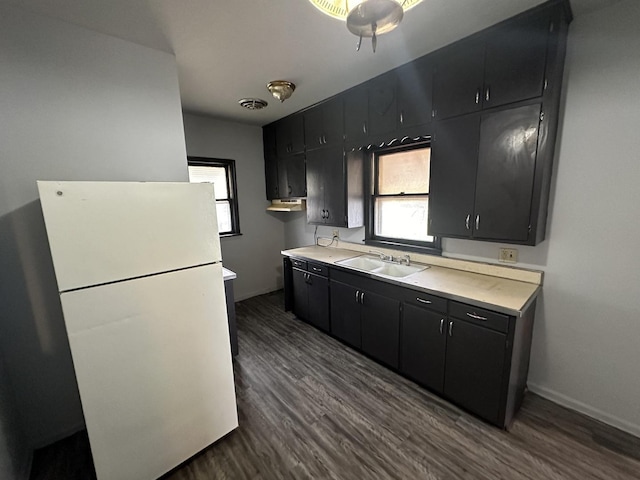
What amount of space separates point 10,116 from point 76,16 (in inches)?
27.1

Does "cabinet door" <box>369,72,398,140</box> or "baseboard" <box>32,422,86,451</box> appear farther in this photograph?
"cabinet door" <box>369,72,398,140</box>

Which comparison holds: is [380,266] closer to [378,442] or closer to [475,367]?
[475,367]

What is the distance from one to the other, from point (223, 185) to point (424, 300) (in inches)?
122

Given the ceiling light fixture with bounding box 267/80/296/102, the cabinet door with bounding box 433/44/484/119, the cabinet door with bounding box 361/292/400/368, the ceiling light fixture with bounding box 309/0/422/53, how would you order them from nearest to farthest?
the ceiling light fixture with bounding box 309/0/422/53
the cabinet door with bounding box 433/44/484/119
the cabinet door with bounding box 361/292/400/368
the ceiling light fixture with bounding box 267/80/296/102

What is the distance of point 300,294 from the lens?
3.27 meters

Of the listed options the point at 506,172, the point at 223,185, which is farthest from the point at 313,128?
the point at 506,172

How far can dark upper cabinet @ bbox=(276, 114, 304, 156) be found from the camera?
11.1ft

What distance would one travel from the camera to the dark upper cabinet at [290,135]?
11.1ft

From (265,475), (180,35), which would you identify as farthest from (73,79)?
(265,475)

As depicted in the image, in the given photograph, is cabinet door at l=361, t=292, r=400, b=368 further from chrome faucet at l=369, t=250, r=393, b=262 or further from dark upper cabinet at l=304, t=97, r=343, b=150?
dark upper cabinet at l=304, t=97, r=343, b=150

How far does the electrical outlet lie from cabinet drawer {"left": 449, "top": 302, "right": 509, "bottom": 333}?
63cm

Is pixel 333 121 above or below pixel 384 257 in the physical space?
above

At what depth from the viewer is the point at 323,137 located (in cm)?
308

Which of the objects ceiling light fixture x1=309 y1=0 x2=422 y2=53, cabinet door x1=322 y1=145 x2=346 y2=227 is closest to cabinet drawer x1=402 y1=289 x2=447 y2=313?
cabinet door x1=322 y1=145 x2=346 y2=227
